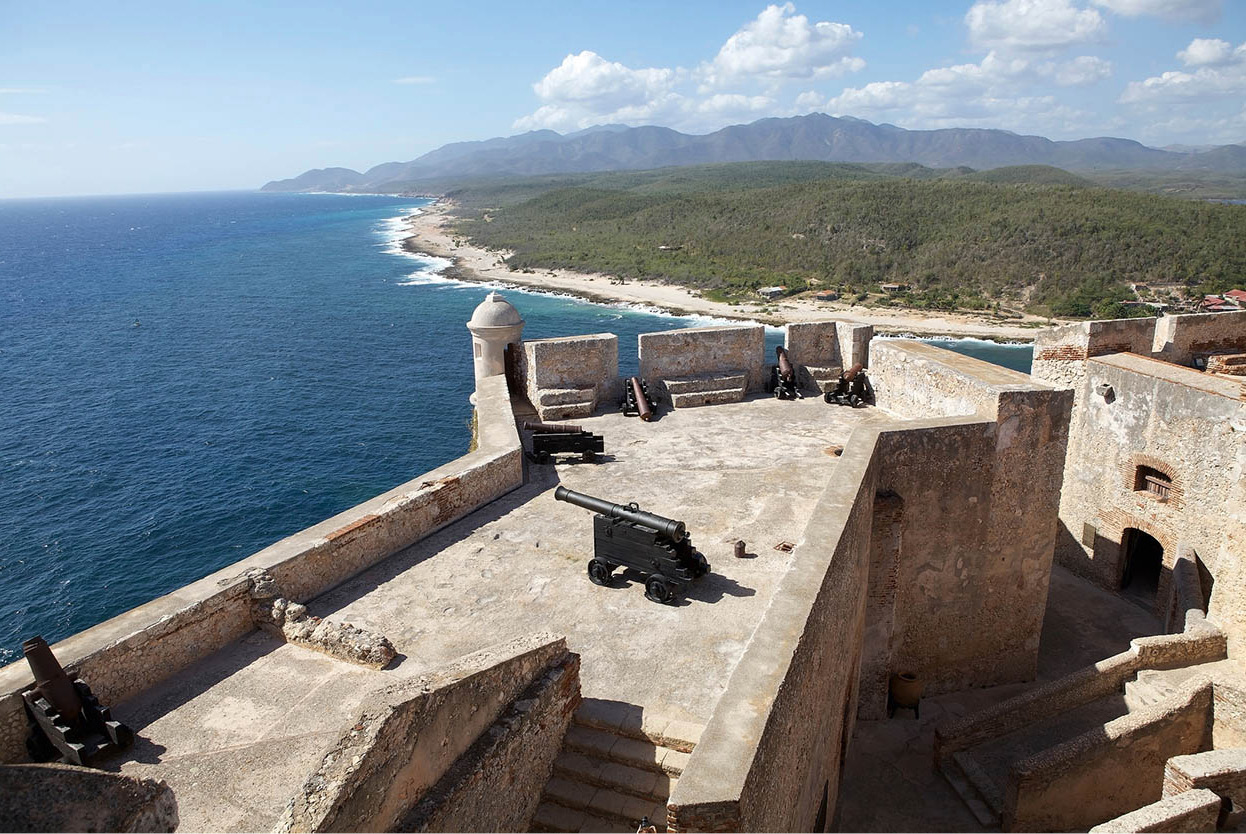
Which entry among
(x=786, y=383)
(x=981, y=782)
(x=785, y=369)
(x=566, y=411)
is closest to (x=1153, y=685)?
(x=981, y=782)

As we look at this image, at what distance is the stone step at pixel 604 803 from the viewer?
6043 mm

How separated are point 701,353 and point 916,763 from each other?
746 cm

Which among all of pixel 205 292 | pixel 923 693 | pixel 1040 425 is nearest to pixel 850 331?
pixel 1040 425

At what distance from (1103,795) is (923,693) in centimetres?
244

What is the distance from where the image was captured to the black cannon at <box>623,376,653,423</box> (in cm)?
1362

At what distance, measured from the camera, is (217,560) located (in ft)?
80.7

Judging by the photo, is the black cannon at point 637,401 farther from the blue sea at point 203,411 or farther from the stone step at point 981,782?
the blue sea at point 203,411

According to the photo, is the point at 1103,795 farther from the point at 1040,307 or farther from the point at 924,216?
the point at 924,216

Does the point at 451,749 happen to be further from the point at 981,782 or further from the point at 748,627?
the point at 981,782

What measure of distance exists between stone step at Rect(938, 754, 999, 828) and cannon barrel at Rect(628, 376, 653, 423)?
6.69 m

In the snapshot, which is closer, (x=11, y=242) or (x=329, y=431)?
(x=329, y=431)

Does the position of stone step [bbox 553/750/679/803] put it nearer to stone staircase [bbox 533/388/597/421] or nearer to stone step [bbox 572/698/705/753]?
stone step [bbox 572/698/705/753]

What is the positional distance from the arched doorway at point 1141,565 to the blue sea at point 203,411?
22747 mm

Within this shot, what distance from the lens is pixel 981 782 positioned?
1044cm
